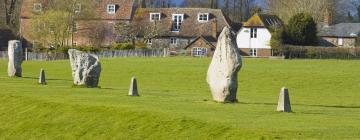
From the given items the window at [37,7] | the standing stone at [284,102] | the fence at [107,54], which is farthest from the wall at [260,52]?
the standing stone at [284,102]

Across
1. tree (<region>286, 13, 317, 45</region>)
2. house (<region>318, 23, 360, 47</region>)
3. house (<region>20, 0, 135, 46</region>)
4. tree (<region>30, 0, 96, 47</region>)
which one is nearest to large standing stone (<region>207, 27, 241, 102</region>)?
tree (<region>286, 13, 317, 45</region>)

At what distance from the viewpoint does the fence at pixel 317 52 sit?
73812 mm

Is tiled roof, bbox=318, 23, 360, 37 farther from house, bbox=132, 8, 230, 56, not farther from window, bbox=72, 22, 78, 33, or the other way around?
window, bbox=72, 22, 78, 33

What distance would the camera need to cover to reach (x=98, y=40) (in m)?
100

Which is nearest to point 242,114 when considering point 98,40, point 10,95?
point 10,95

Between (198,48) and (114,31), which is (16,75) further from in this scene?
(114,31)

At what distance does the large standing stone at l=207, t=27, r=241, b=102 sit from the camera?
28.6m

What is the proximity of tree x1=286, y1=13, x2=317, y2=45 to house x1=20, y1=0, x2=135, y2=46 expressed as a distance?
27.7 m

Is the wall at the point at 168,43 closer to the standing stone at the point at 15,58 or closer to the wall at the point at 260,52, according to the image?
the wall at the point at 260,52

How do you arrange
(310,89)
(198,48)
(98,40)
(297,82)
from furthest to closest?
(98,40), (198,48), (297,82), (310,89)

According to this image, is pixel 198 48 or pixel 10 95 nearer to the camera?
pixel 10 95

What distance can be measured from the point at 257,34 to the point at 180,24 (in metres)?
11.8

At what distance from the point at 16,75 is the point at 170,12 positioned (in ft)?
187

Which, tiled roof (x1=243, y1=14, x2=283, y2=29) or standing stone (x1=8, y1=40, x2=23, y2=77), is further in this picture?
tiled roof (x1=243, y1=14, x2=283, y2=29)
